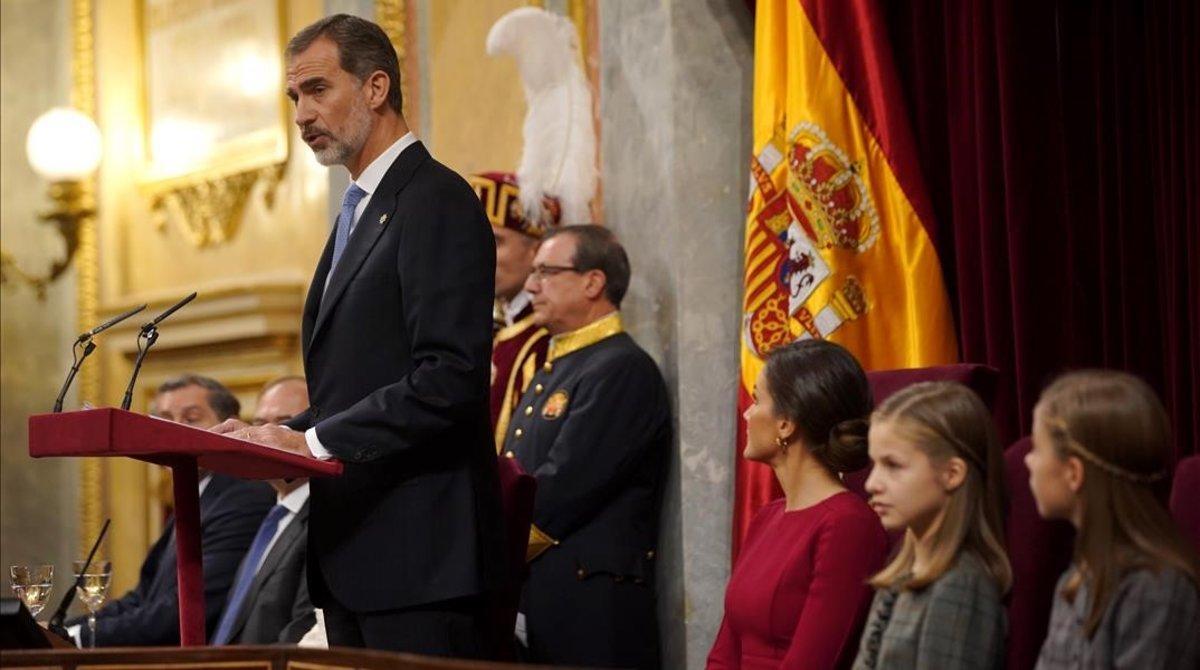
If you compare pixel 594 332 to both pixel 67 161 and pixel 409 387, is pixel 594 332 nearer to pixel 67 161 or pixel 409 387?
pixel 409 387

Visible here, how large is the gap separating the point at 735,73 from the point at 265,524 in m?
1.72

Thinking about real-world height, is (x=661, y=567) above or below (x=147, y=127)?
below

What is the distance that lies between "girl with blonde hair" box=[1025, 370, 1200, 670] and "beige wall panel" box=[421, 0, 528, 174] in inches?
128

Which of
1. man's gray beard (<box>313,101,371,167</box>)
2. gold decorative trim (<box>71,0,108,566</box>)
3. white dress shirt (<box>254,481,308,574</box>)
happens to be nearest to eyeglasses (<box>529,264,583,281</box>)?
white dress shirt (<box>254,481,308,574</box>)

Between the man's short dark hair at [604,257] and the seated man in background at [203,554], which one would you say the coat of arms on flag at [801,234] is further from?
the seated man in background at [203,554]

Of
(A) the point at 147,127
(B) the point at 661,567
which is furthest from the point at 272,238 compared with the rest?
(B) the point at 661,567

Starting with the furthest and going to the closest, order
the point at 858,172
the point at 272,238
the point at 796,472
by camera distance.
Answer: the point at 272,238 → the point at 858,172 → the point at 796,472

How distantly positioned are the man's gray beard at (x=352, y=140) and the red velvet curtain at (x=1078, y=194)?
1.48 metres

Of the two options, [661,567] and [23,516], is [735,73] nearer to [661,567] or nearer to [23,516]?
[661,567]

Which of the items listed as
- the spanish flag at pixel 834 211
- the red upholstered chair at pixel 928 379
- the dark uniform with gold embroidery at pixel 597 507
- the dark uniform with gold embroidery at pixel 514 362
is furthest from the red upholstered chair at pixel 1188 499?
the dark uniform with gold embroidery at pixel 514 362

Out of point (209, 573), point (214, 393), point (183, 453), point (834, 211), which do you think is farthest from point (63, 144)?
point (183, 453)

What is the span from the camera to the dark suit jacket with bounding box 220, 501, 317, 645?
432cm

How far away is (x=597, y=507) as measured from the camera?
176 inches

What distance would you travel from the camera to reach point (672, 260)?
4680 millimetres
